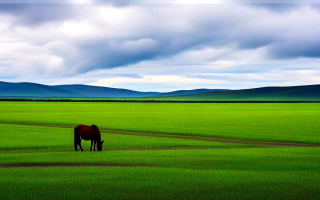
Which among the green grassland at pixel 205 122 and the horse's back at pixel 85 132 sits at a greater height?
the horse's back at pixel 85 132

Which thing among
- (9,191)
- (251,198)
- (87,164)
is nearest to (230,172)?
(251,198)

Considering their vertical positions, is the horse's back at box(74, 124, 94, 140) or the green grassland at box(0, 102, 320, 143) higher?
the horse's back at box(74, 124, 94, 140)

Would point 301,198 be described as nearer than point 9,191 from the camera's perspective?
Yes

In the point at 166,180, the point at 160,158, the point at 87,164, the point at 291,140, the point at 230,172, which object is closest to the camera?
the point at 166,180

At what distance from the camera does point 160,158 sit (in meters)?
17.6

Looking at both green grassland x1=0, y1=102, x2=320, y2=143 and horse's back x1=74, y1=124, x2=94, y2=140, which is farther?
green grassland x1=0, y1=102, x2=320, y2=143

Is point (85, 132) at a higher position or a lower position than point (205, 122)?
higher

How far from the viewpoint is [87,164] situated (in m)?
16.1

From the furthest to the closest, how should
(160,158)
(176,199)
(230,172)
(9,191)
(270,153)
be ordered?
(270,153) < (160,158) < (230,172) < (9,191) < (176,199)

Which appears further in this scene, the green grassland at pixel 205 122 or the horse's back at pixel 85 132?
the green grassland at pixel 205 122

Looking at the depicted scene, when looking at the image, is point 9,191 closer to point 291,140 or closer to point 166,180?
point 166,180

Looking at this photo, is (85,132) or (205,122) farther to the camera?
(205,122)

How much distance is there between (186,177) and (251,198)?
3.07 metres

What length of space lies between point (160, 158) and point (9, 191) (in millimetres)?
7972
